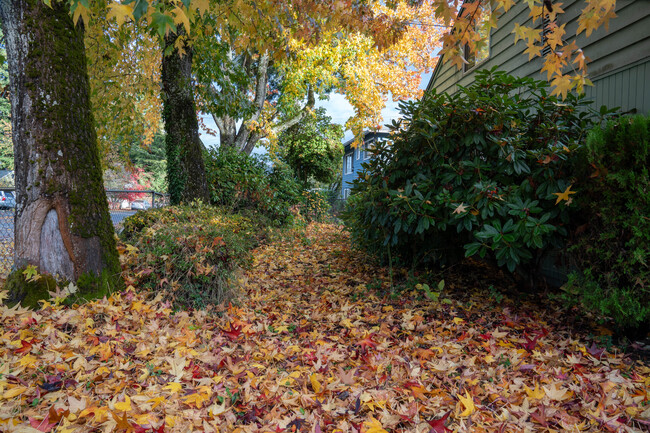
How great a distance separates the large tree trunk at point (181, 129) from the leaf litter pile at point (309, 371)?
395 centimetres

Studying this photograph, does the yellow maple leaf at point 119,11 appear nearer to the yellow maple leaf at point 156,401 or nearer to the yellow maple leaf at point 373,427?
the yellow maple leaf at point 156,401

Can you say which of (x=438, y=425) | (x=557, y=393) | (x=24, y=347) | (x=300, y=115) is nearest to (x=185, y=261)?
(x=24, y=347)

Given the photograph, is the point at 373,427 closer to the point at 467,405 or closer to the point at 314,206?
the point at 467,405

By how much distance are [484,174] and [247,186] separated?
20.8 feet

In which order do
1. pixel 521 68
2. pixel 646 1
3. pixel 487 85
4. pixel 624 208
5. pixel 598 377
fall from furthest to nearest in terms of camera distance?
pixel 521 68 → pixel 487 85 → pixel 646 1 → pixel 624 208 → pixel 598 377

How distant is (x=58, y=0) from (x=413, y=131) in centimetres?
365

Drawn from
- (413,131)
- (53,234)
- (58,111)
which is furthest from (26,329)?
(413,131)

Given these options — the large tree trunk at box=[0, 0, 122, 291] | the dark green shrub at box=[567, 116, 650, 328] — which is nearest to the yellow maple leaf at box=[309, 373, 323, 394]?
the large tree trunk at box=[0, 0, 122, 291]

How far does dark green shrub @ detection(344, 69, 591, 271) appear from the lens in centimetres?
351

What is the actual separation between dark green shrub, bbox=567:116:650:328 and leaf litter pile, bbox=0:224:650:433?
1.45 feet

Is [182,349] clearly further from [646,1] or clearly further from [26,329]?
[646,1]

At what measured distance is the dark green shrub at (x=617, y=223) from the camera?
111 inches

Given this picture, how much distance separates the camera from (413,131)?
435 cm

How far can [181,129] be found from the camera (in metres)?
7.16
